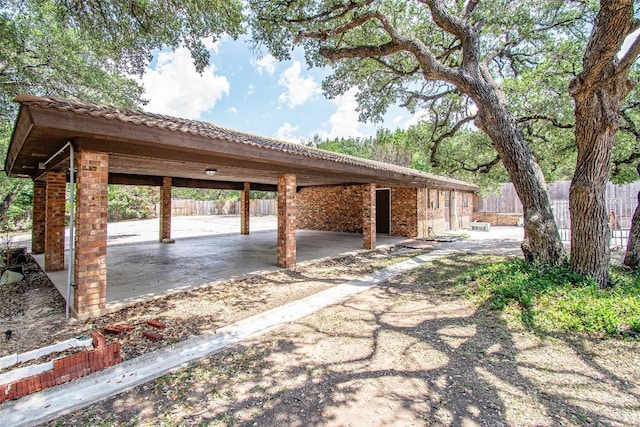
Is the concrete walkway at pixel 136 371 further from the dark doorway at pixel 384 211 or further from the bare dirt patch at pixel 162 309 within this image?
the dark doorway at pixel 384 211

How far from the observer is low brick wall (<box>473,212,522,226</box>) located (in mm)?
17977

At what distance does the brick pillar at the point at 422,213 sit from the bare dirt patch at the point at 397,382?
29.9 ft

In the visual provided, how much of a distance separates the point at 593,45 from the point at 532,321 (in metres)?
4.06

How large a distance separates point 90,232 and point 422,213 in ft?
38.3

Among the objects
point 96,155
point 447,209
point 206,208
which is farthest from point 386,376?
point 206,208

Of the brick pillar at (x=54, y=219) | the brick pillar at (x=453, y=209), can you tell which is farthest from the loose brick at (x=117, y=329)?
the brick pillar at (x=453, y=209)

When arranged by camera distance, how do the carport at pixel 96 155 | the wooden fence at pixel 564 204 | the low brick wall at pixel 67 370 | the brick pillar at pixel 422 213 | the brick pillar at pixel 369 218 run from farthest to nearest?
1. the brick pillar at pixel 422 213
2. the wooden fence at pixel 564 204
3. the brick pillar at pixel 369 218
4. the carport at pixel 96 155
5. the low brick wall at pixel 67 370

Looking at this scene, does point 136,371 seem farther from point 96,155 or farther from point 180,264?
point 180,264

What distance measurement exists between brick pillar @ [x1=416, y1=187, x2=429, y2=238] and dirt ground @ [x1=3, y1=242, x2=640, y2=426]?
28.2 ft

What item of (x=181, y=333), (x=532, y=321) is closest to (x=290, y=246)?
(x=181, y=333)

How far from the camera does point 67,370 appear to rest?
2646 millimetres

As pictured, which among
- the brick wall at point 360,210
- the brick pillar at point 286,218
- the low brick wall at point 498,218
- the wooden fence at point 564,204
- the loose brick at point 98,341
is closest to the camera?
the loose brick at point 98,341

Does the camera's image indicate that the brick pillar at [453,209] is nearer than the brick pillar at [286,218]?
No

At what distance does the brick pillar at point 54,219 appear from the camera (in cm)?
650
